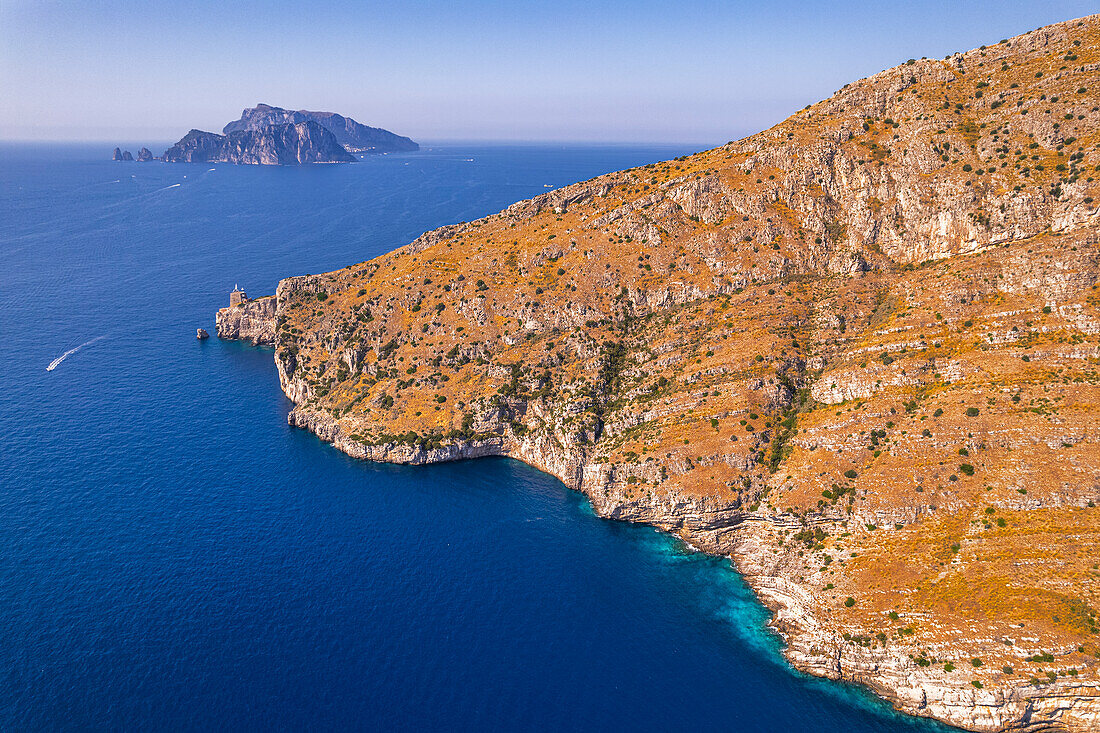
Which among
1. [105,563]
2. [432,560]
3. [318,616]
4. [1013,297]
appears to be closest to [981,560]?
[1013,297]

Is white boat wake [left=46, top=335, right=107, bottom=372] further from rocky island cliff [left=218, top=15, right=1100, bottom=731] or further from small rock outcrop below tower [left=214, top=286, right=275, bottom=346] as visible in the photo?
rocky island cliff [left=218, top=15, right=1100, bottom=731]

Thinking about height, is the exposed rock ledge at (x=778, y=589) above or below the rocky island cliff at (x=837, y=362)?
below

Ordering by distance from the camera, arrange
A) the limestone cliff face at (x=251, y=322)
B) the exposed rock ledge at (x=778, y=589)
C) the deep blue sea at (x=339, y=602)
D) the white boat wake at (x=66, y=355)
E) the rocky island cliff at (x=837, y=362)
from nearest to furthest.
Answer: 1. the exposed rock ledge at (x=778, y=589)
2. the deep blue sea at (x=339, y=602)
3. the rocky island cliff at (x=837, y=362)
4. the white boat wake at (x=66, y=355)
5. the limestone cliff face at (x=251, y=322)

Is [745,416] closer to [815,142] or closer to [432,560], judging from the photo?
[432,560]

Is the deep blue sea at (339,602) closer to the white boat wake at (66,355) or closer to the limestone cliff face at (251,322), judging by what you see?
the white boat wake at (66,355)

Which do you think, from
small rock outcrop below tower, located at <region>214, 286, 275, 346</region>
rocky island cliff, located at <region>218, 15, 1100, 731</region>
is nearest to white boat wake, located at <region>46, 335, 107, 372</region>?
small rock outcrop below tower, located at <region>214, 286, 275, 346</region>

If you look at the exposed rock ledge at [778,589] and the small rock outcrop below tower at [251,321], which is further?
the small rock outcrop below tower at [251,321]

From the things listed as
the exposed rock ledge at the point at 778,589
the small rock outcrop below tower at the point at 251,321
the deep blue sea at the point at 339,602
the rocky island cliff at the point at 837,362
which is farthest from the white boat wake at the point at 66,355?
the exposed rock ledge at the point at 778,589

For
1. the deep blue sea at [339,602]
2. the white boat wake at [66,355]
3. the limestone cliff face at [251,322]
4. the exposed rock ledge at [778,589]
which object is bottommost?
the deep blue sea at [339,602]
